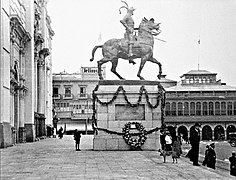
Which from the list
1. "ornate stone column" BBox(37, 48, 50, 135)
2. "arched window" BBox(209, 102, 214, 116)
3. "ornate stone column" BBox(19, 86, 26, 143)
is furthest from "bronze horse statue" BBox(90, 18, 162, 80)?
"arched window" BBox(209, 102, 214, 116)

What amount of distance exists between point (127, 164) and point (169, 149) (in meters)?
2.80

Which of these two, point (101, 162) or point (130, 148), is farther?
point (130, 148)

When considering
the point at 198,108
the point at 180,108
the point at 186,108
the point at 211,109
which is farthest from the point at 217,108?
the point at 180,108

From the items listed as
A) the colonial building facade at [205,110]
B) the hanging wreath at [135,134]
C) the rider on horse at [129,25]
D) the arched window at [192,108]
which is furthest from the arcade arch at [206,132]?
the hanging wreath at [135,134]

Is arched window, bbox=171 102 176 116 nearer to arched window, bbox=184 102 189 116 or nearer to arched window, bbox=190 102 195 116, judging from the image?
arched window, bbox=184 102 189 116

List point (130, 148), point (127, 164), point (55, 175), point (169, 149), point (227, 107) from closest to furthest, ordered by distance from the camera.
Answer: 1. point (55, 175)
2. point (127, 164)
3. point (169, 149)
4. point (130, 148)
5. point (227, 107)

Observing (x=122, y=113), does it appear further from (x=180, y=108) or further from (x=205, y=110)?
(x=205, y=110)

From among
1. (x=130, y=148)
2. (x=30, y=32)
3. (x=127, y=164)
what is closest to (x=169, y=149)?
(x=127, y=164)

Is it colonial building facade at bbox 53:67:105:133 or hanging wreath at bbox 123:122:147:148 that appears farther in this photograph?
colonial building facade at bbox 53:67:105:133

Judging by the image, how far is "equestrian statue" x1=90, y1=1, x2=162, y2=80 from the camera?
29.1m

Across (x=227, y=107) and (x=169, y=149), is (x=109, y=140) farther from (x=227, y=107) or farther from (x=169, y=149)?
(x=227, y=107)

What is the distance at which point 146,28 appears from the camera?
29.2 metres

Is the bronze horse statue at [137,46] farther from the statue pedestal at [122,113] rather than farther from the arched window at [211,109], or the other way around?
the arched window at [211,109]

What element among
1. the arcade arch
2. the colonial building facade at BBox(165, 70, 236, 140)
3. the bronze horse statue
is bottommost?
the arcade arch
